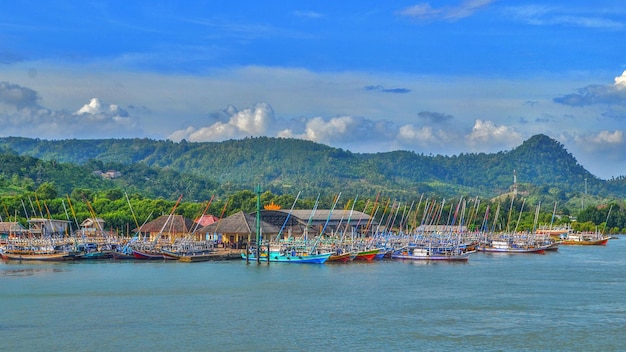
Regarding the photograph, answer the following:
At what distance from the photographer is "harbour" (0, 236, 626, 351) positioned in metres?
31.7

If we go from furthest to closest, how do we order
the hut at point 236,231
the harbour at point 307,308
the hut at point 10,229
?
1. the hut at point 10,229
2. the hut at point 236,231
3. the harbour at point 307,308

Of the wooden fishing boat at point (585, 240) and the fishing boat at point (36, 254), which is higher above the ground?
the wooden fishing boat at point (585, 240)

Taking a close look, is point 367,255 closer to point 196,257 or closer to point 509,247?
point 196,257

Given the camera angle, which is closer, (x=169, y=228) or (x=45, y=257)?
(x=45, y=257)

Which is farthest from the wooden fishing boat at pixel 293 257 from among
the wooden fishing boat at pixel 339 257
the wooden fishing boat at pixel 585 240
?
the wooden fishing boat at pixel 585 240

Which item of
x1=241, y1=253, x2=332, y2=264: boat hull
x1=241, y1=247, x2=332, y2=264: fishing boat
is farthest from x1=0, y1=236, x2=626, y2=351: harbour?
x1=241, y1=247, x2=332, y2=264: fishing boat

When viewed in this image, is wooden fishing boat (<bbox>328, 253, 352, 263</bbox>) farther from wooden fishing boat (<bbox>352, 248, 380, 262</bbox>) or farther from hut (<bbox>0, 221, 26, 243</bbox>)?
hut (<bbox>0, 221, 26, 243</bbox>)

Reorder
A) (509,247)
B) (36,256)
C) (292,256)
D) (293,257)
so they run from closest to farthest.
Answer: (293,257), (292,256), (36,256), (509,247)

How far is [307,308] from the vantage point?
39000 mm

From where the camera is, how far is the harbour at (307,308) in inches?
1246

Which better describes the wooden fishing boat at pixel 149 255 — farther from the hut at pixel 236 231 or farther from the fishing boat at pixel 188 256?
the hut at pixel 236 231

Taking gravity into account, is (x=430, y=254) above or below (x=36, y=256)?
above

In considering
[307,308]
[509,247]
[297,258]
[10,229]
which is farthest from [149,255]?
[509,247]

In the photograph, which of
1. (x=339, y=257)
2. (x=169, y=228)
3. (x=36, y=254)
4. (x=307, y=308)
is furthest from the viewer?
(x=169, y=228)
